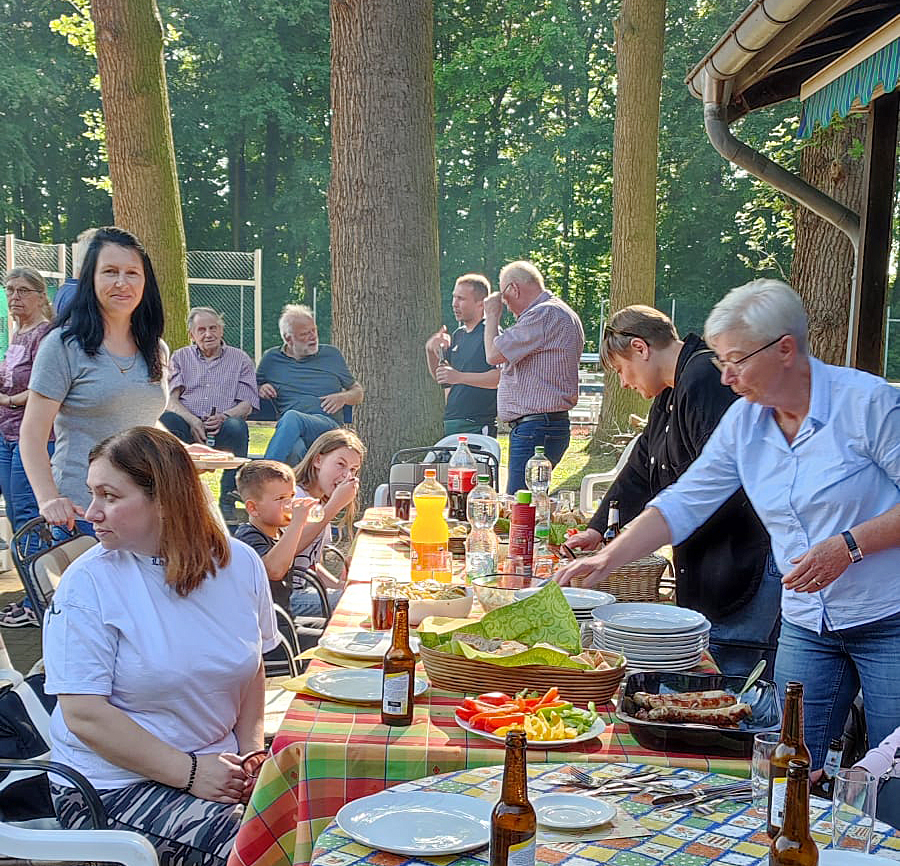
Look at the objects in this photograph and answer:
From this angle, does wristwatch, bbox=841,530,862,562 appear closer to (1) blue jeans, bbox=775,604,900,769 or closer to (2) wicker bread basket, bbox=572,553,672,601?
(1) blue jeans, bbox=775,604,900,769

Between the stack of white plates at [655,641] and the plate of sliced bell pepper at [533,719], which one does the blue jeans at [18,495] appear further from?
the plate of sliced bell pepper at [533,719]

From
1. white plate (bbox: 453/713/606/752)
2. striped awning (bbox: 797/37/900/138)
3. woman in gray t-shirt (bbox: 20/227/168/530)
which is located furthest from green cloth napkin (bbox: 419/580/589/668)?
striped awning (bbox: 797/37/900/138)

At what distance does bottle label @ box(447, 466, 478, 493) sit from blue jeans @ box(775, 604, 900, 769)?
1915 mm

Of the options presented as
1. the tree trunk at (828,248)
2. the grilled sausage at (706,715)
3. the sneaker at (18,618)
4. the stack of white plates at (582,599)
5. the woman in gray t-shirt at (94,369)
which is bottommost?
the sneaker at (18,618)

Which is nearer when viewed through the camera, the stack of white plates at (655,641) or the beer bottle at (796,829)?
the beer bottle at (796,829)

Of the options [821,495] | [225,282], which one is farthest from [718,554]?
[225,282]

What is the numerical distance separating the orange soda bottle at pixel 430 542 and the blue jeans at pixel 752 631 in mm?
896

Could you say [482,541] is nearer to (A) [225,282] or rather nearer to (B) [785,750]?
(B) [785,750]

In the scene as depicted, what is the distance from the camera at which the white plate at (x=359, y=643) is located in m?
2.46

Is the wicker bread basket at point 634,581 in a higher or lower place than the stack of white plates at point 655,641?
lower

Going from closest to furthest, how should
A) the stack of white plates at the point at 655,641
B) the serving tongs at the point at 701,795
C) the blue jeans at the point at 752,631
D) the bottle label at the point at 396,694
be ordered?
the serving tongs at the point at 701,795 < the bottle label at the point at 396,694 < the stack of white plates at the point at 655,641 < the blue jeans at the point at 752,631

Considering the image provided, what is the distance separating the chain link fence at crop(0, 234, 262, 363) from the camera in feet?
49.2

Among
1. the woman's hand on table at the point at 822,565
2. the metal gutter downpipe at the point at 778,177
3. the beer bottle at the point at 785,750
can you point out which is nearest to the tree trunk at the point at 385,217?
the metal gutter downpipe at the point at 778,177

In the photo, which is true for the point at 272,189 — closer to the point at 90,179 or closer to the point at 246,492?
the point at 90,179
